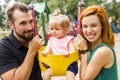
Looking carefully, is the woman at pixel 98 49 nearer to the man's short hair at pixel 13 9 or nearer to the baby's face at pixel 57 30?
the baby's face at pixel 57 30

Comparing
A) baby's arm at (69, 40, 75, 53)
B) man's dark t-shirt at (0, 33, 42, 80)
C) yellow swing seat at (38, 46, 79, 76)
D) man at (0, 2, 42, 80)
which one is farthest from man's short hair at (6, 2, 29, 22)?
baby's arm at (69, 40, 75, 53)

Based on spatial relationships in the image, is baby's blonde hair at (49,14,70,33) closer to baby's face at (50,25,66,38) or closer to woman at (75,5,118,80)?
baby's face at (50,25,66,38)

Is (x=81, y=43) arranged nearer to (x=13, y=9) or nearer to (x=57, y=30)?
(x=57, y=30)

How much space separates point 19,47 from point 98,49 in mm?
810

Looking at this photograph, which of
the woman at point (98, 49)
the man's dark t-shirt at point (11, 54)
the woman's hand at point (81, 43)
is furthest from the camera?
the man's dark t-shirt at point (11, 54)

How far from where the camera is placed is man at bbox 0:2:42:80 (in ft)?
10.4

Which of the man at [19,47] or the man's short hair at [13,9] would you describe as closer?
the man at [19,47]

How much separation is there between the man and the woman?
47 cm

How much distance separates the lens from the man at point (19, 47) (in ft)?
10.4

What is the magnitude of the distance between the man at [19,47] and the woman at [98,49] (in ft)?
1.54

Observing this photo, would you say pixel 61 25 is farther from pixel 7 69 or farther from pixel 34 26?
pixel 7 69

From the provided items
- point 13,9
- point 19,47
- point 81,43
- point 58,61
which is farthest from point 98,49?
point 13,9

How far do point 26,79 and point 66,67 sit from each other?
396mm

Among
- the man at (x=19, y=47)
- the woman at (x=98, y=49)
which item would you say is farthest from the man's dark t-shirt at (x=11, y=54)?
the woman at (x=98, y=49)
